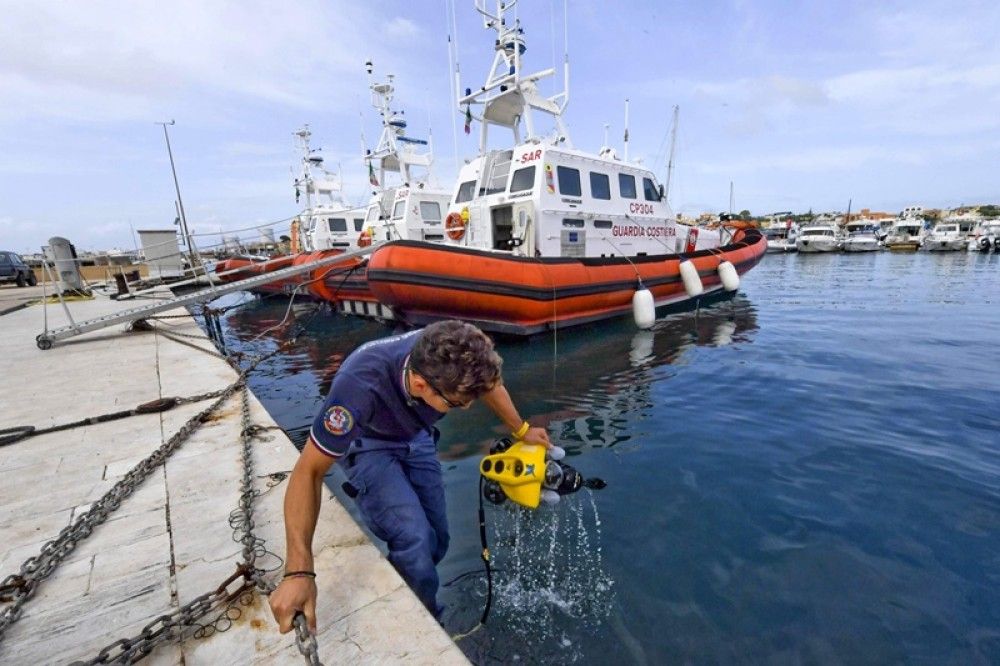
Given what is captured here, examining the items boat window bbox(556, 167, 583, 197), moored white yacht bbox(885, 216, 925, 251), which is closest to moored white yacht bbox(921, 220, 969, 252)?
moored white yacht bbox(885, 216, 925, 251)

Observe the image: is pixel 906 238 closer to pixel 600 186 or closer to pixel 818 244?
pixel 818 244

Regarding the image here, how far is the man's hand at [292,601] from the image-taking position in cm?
137

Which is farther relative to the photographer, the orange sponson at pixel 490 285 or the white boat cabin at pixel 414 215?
the white boat cabin at pixel 414 215

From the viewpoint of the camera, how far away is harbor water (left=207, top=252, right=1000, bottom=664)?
2.16 m

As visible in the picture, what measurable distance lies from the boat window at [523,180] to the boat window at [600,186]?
5.00 ft

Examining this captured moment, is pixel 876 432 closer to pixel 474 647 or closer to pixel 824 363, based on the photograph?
pixel 824 363

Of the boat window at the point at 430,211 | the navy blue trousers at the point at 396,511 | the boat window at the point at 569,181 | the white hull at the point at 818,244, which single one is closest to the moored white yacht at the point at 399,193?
the boat window at the point at 430,211

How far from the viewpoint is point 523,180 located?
8.88 meters

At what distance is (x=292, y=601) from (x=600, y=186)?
9.66 m

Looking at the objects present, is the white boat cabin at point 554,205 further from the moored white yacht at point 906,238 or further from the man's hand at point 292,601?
the moored white yacht at point 906,238

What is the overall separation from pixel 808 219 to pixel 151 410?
93962 mm

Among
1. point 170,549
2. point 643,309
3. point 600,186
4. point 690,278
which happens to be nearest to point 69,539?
point 170,549

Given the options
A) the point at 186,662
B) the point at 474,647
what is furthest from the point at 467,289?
the point at 186,662

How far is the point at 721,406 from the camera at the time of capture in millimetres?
4914
